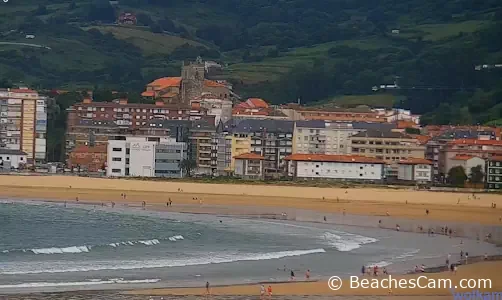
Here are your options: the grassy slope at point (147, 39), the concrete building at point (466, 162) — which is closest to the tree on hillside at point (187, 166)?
the concrete building at point (466, 162)

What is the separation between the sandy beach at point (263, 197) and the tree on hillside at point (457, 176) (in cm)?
414

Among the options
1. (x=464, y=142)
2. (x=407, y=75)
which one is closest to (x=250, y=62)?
(x=407, y=75)

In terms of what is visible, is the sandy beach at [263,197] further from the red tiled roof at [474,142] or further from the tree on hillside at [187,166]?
the red tiled roof at [474,142]

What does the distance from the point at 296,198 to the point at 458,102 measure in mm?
32964

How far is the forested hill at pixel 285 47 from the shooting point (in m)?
76.9

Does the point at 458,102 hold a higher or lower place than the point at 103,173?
higher

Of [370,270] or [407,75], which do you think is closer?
[370,270]

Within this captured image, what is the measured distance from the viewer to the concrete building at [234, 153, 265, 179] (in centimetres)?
4874

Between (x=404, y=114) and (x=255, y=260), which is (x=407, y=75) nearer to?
(x=404, y=114)

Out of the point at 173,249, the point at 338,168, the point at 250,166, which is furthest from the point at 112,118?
the point at 173,249

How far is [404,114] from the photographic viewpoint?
65.2 m

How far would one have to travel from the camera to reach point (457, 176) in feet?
158

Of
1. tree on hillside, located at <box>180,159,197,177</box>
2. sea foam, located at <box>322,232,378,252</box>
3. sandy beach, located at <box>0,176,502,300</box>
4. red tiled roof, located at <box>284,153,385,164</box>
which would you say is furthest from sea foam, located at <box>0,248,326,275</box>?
tree on hillside, located at <box>180,159,197,177</box>

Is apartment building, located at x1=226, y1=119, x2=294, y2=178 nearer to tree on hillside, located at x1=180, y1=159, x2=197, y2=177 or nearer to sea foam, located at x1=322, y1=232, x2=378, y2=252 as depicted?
tree on hillside, located at x1=180, y1=159, x2=197, y2=177
